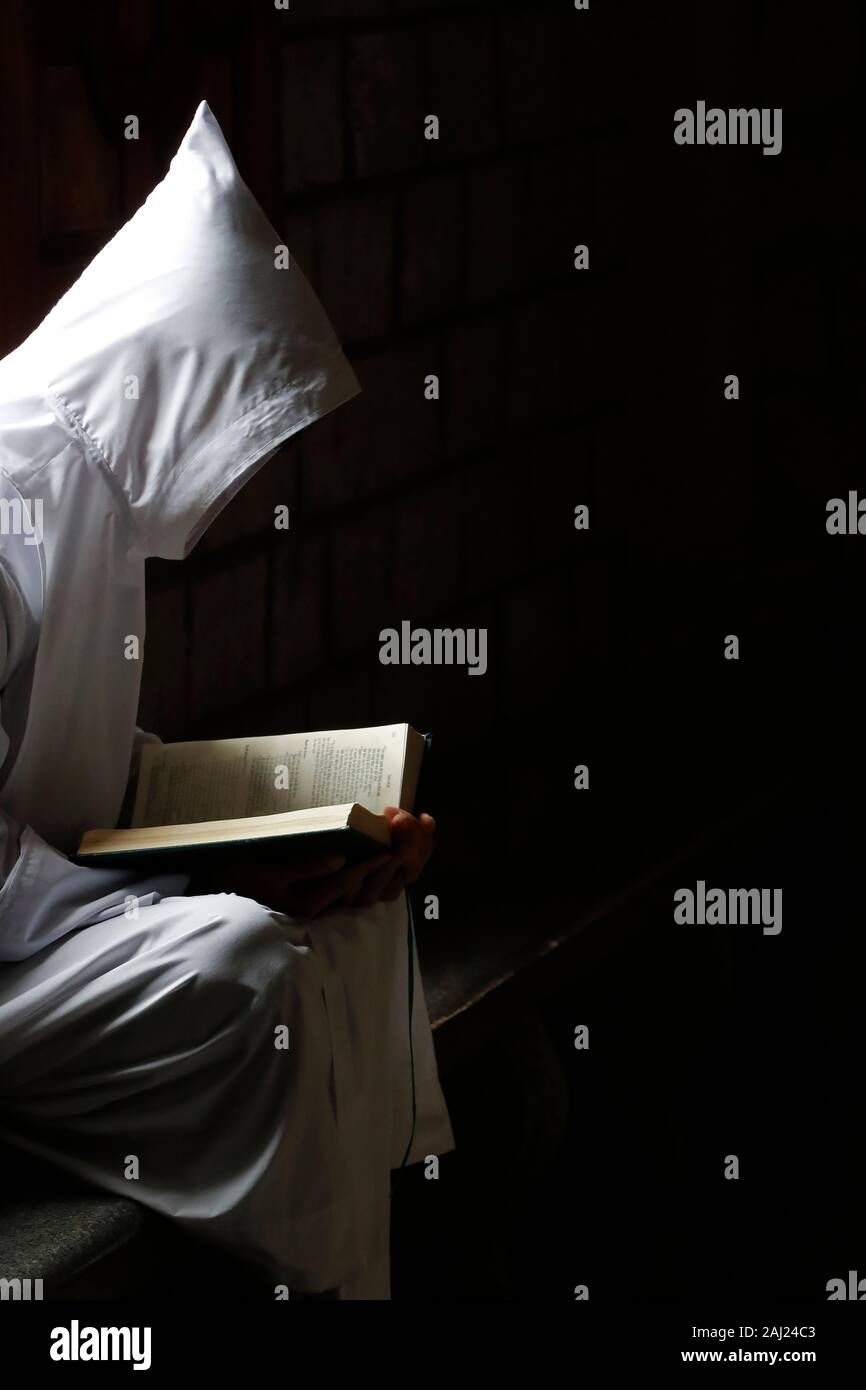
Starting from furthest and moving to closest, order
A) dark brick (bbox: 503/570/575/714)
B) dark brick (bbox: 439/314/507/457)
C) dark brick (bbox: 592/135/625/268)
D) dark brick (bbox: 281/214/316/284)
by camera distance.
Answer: dark brick (bbox: 592/135/625/268)
dark brick (bbox: 503/570/575/714)
dark brick (bbox: 439/314/507/457)
dark brick (bbox: 281/214/316/284)

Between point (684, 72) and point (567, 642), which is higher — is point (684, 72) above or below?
above

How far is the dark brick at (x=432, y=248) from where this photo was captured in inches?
139

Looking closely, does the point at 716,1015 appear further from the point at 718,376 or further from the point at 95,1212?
the point at 95,1212

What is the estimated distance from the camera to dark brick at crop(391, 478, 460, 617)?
3.64m

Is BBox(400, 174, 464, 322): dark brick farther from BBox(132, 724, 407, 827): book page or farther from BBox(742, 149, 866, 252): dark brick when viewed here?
BBox(132, 724, 407, 827): book page

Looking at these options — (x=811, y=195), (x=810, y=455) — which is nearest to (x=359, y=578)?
(x=810, y=455)

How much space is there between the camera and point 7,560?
1.91m

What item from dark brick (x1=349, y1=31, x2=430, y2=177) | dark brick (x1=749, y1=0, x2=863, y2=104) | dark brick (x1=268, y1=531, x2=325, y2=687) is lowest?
dark brick (x1=268, y1=531, x2=325, y2=687)

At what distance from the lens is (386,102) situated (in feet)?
11.1

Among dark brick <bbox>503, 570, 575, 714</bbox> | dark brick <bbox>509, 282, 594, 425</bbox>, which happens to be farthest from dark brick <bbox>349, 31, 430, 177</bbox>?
dark brick <bbox>503, 570, 575, 714</bbox>

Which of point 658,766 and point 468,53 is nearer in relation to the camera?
point 468,53
